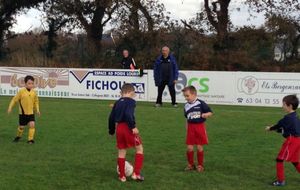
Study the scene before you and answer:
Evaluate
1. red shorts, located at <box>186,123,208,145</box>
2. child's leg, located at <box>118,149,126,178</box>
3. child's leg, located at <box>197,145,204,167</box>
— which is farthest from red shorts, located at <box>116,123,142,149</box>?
child's leg, located at <box>197,145,204,167</box>

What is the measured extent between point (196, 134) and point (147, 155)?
5.93 ft

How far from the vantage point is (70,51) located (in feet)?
108

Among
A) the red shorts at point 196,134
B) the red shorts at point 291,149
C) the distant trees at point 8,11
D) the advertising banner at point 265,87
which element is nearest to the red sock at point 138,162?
the red shorts at point 196,134

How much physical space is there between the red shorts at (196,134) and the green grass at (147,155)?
1.57ft

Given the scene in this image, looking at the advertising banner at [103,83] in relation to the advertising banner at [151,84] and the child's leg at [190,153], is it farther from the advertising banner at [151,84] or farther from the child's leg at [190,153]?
the child's leg at [190,153]

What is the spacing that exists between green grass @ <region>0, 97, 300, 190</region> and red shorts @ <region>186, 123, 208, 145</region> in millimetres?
477

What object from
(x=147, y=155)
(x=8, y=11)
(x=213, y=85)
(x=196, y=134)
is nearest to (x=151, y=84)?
(x=213, y=85)

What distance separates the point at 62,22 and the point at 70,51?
864cm

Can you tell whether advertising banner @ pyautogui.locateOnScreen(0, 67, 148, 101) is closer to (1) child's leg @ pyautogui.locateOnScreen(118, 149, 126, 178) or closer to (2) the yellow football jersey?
(2) the yellow football jersey

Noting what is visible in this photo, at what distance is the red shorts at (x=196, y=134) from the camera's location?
27.9 feet

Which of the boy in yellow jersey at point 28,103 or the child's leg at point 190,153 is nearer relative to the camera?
the child's leg at point 190,153

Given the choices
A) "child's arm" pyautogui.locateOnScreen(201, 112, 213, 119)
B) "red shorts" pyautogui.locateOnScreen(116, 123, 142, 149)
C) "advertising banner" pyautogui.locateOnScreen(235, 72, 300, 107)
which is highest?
"advertising banner" pyautogui.locateOnScreen(235, 72, 300, 107)

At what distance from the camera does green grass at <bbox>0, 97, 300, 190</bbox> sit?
7844 mm

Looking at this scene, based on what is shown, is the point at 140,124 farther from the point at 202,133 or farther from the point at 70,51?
the point at 70,51
